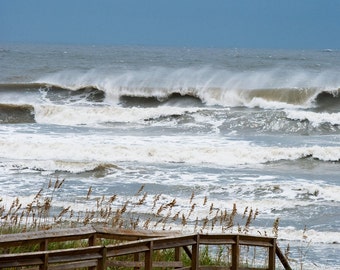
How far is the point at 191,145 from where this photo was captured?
75.4 ft

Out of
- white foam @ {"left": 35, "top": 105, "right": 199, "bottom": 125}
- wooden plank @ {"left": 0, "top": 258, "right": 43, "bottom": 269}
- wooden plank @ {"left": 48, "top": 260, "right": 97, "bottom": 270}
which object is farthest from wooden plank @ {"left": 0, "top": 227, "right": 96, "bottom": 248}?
white foam @ {"left": 35, "top": 105, "right": 199, "bottom": 125}

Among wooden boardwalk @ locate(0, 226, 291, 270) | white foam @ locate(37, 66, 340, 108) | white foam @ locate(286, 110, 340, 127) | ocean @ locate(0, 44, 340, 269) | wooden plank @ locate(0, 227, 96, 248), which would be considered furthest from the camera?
white foam @ locate(37, 66, 340, 108)

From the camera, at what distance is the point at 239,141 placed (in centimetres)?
2445

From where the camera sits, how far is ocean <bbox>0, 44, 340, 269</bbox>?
1393 cm

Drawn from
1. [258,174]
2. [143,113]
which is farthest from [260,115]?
[258,174]

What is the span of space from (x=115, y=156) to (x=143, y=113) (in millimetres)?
10366

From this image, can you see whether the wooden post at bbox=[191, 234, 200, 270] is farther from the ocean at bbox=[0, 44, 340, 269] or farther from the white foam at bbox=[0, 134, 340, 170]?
the white foam at bbox=[0, 134, 340, 170]

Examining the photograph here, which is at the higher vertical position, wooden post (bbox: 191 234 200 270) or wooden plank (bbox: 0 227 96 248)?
wooden plank (bbox: 0 227 96 248)

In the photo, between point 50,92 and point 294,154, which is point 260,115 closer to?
point 294,154

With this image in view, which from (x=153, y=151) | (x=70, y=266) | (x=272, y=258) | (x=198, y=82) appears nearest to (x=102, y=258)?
(x=70, y=266)

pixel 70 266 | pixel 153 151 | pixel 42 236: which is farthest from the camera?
pixel 153 151

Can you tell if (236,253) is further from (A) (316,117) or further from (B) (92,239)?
(A) (316,117)

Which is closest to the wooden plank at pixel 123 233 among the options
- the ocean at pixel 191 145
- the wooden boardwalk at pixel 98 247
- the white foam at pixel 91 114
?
the wooden boardwalk at pixel 98 247

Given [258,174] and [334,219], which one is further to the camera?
[258,174]
